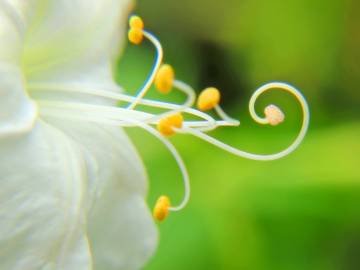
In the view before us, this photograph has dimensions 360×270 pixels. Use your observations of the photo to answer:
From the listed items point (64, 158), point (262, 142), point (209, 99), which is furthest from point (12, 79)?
point (262, 142)

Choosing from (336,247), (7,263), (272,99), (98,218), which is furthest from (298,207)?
(7,263)

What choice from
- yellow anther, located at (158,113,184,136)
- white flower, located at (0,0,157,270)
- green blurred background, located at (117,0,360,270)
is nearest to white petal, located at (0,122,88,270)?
white flower, located at (0,0,157,270)

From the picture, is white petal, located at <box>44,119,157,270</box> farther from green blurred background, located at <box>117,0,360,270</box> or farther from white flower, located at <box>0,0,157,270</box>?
green blurred background, located at <box>117,0,360,270</box>

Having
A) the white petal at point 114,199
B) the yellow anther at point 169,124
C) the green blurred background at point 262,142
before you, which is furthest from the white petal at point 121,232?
the green blurred background at point 262,142

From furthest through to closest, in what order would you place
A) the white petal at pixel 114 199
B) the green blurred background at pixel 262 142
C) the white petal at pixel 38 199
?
the green blurred background at pixel 262 142 < the white petal at pixel 114 199 < the white petal at pixel 38 199

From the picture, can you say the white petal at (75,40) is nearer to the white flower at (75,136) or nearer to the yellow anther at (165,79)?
the white flower at (75,136)

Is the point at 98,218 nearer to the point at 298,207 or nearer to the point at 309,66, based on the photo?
the point at 298,207
